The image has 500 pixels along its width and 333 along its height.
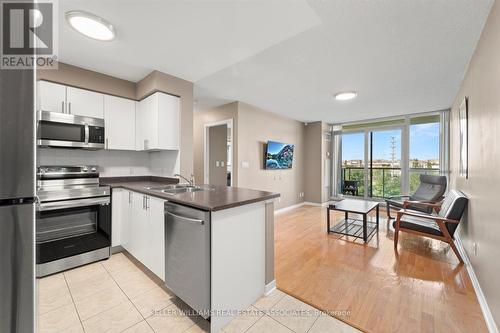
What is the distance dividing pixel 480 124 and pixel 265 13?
2.35 metres

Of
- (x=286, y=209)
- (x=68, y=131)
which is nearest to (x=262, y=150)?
(x=286, y=209)

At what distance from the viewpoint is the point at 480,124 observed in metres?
2.00

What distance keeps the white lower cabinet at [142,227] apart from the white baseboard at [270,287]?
3.23 ft

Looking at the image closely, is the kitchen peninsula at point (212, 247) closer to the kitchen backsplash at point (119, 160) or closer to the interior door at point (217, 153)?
the kitchen backsplash at point (119, 160)

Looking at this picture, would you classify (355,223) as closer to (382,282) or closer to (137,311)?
(382,282)

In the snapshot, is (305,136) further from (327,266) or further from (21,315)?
(21,315)

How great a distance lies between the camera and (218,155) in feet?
16.5

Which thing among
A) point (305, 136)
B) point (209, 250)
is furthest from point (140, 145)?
point (305, 136)

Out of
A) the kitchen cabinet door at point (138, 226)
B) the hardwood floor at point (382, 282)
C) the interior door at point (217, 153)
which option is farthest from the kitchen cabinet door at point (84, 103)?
the hardwood floor at point (382, 282)

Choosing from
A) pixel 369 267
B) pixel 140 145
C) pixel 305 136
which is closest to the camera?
pixel 369 267

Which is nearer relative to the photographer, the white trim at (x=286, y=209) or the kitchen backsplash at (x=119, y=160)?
the kitchen backsplash at (x=119, y=160)

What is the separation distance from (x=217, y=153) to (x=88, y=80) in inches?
112

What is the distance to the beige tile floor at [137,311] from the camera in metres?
1.54

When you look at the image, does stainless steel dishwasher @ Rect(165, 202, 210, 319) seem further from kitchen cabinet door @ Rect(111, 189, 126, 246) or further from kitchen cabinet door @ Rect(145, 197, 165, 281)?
kitchen cabinet door @ Rect(111, 189, 126, 246)
